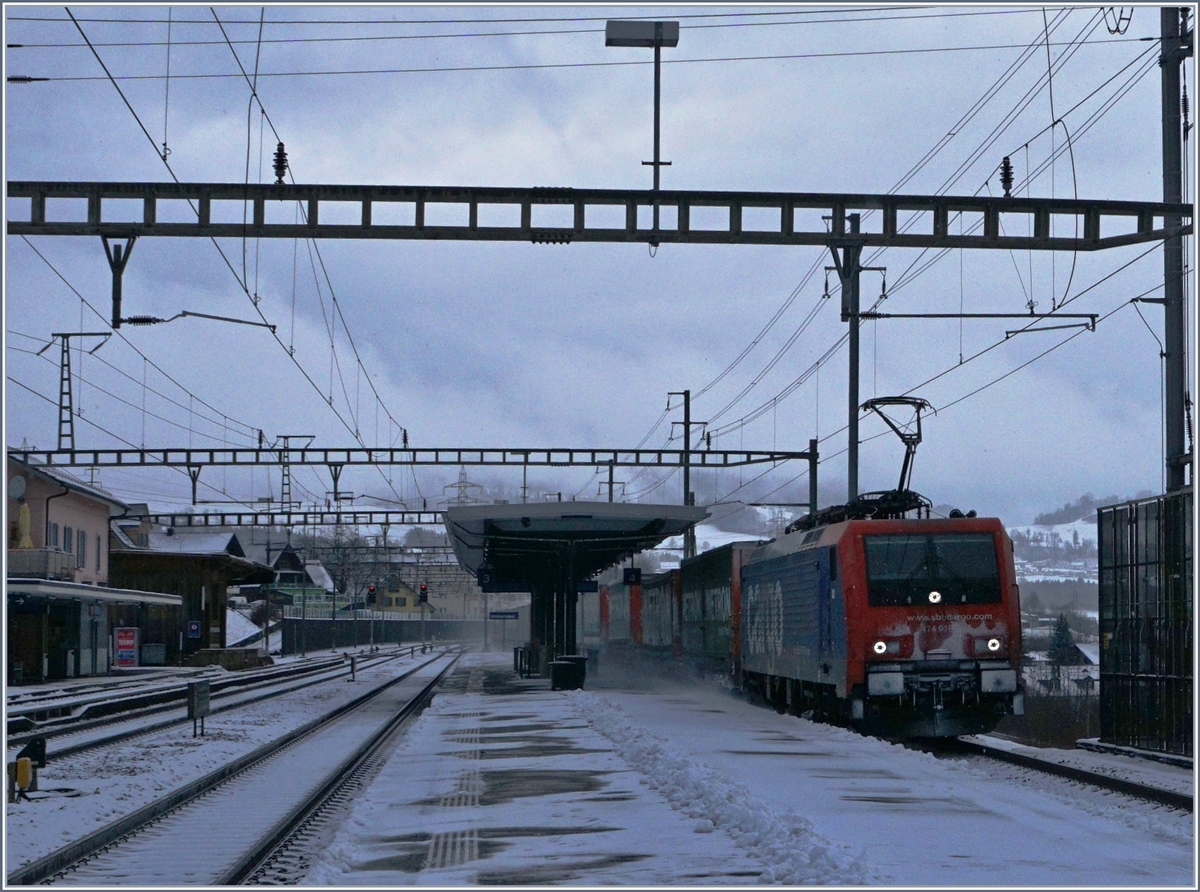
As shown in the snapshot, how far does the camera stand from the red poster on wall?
A: 50.8 m

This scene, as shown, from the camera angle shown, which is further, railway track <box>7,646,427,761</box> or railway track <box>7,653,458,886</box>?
railway track <box>7,646,427,761</box>

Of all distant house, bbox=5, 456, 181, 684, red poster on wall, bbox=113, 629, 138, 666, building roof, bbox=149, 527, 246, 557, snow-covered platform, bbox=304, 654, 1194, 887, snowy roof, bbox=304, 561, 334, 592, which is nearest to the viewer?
snow-covered platform, bbox=304, 654, 1194, 887

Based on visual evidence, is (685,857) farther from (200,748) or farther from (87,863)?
(200,748)

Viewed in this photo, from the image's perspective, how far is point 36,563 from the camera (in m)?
43.0

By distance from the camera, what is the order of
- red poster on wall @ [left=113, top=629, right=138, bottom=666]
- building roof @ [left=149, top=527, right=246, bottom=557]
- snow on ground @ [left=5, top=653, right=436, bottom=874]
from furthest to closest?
1. building roof @ [left=149, top=527, right=246, bottom=557]
2. red poster on wall @ [left=113, top=629, right=138, bottom=666]
3. snow on ground @ [left=5, top=653, right=436, bottom=874]

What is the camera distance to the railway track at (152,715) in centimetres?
2083

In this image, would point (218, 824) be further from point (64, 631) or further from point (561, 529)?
point (64, 631)

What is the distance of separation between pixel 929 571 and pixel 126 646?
3951cm

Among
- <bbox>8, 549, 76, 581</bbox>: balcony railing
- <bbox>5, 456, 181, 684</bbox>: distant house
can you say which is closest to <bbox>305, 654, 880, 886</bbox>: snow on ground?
<bbox>5, 456, 181, 684</bbox>: distant house

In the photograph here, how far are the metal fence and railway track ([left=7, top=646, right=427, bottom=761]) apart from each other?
13.1m

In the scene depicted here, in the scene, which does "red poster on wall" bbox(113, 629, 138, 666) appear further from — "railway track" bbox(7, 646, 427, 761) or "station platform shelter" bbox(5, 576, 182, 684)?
"railway track" bbox(7, 646, 427, 761)

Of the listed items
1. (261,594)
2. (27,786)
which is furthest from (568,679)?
(261,594)

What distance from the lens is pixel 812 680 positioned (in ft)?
67.0

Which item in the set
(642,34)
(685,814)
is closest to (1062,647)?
(642,34)
